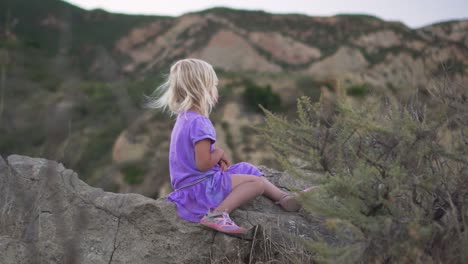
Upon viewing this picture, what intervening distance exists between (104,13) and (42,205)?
150 feet

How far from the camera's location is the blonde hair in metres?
3.46

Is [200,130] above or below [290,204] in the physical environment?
above

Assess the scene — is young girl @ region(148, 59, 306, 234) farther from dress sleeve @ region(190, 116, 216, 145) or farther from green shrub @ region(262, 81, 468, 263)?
green shrub @ region(262, 81, 468, 263)

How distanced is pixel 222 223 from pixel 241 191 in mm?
295

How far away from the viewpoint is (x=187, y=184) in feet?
Answer: 11.3

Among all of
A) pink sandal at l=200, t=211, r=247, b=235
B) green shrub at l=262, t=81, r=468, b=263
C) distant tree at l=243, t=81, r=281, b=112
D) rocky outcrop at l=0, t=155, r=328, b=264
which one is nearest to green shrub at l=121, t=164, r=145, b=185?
distant tree at l=243, t=81, r=281, b=112

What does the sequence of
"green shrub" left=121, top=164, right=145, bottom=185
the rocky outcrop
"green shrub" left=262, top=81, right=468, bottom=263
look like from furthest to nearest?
"green shrub" left=121, top=164, right=145, bottom=185
the rocky outcrop
"green shrub" left=262, top=81, right=468, bottom=263

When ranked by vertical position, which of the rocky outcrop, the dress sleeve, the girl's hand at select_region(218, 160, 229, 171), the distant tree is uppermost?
the dress sleeve

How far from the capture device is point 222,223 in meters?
3.19

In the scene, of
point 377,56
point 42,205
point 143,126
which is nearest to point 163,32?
point 377,56

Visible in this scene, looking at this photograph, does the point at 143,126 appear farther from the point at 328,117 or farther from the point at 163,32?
the point at 163,32

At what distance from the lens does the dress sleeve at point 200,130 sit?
3.36 m

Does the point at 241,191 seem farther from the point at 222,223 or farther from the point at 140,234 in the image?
the point at 140,234

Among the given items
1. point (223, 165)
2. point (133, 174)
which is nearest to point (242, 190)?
point (223, 165)
